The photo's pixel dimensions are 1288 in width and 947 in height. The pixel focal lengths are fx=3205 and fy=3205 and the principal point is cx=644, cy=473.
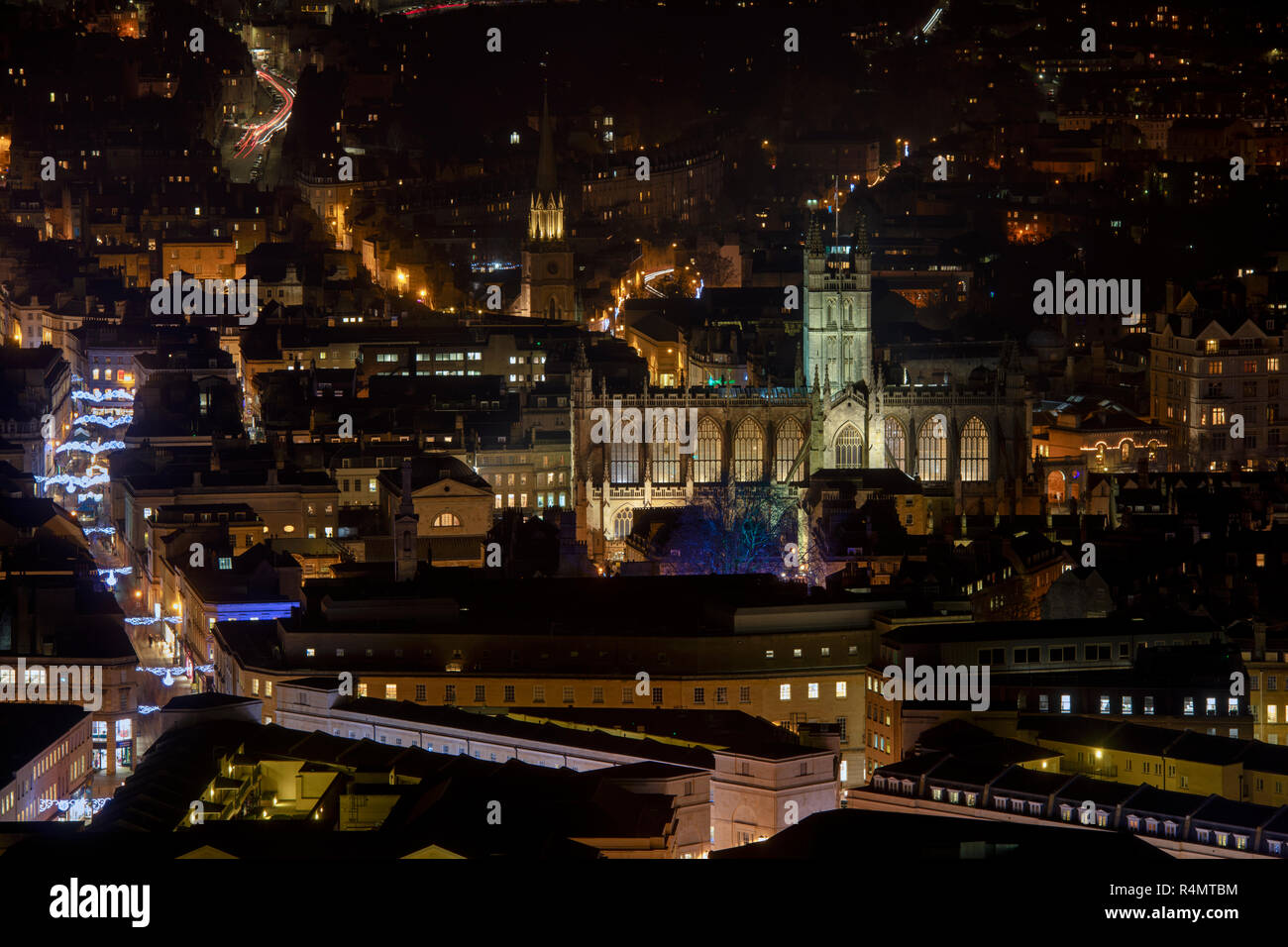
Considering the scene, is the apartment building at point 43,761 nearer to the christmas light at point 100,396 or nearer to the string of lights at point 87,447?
the string of lights at point 87,447

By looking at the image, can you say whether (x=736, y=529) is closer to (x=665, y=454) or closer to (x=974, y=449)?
(x=665, y=454)

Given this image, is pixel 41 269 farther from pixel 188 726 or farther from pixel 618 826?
pixel 618 826

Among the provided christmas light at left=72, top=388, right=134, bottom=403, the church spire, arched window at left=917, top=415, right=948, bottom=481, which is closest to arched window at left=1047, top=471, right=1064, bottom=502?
arched window at left=917, top=415, right=948, bottom=481

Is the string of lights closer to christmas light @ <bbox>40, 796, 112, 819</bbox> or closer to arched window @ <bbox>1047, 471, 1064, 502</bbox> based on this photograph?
arched window @ <bbox>1047, 471, 1064, 502</bbox>

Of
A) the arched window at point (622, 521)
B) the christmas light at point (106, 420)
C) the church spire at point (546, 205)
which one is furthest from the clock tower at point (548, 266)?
the arched window at point (622, 521)
